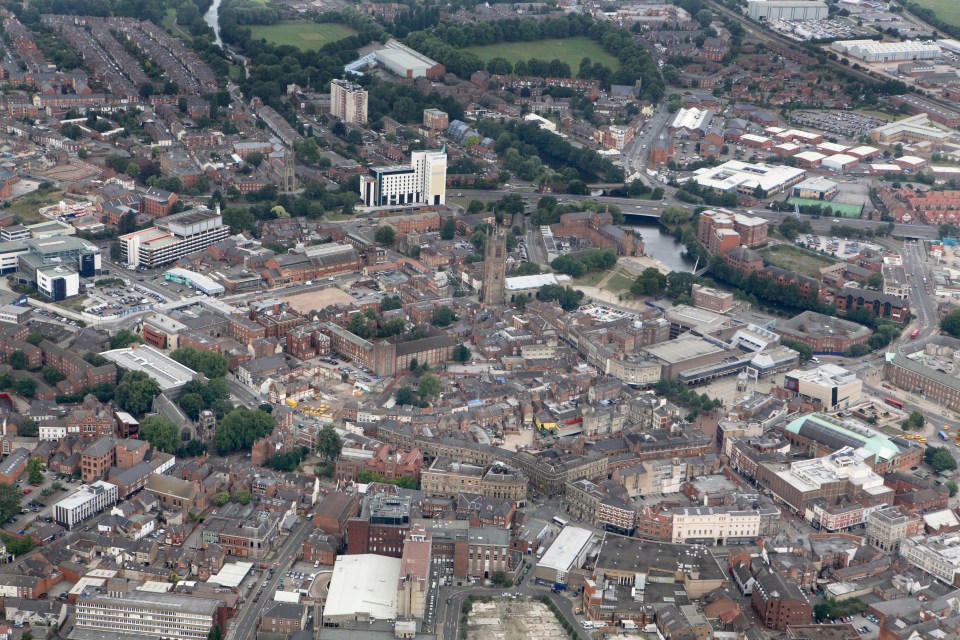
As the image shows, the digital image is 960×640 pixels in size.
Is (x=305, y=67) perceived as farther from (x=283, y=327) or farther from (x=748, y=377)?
(x=748, y=377)

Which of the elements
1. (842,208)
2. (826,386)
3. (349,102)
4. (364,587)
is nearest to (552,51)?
(349,102)

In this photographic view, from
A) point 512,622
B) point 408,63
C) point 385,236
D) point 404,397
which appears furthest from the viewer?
point 408,63

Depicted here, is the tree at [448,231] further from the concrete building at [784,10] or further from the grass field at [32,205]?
the concrete building at [784,10]

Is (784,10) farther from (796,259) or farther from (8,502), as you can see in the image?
(8,502)

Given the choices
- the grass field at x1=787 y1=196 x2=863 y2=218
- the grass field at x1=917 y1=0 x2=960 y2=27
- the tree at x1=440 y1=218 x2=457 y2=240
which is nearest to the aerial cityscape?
the grass field at x1=787 y1=196 x2=863 y2=218

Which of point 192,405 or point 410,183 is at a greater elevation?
point 410,183

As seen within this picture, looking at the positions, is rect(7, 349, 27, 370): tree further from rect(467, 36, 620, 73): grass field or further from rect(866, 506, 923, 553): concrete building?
rect(467, 36, 620, 73): grass field
